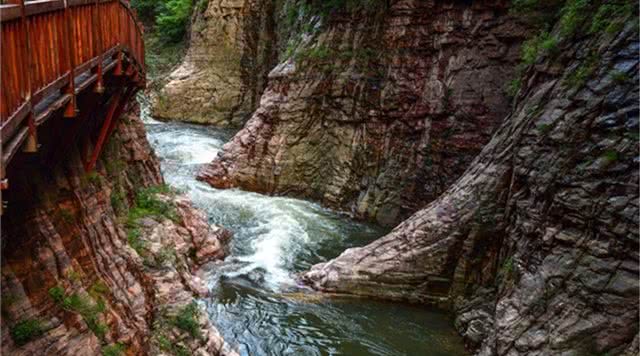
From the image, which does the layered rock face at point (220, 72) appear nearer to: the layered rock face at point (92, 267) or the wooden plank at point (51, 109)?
the layered rock face at point (92, 267)

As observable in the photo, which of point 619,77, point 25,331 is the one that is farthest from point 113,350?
point 619,77

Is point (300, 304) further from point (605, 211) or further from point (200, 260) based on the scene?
point (605, 211)

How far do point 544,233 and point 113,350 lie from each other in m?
7.76

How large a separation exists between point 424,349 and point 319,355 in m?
2.22

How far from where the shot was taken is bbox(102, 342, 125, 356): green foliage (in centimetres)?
673

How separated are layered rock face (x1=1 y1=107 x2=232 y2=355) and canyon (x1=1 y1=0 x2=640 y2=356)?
3 cm

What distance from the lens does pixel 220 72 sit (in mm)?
29531

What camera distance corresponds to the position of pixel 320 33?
65.9 ft

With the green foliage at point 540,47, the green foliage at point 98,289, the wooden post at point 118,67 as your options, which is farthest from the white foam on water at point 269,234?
the green foliage at point 540,47

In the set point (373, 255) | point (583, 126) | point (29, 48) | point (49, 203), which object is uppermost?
point (29, 48)

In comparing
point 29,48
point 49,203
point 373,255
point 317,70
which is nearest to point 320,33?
point 317,70

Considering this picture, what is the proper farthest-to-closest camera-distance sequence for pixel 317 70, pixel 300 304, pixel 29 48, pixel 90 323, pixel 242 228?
pixel 317 70
pixel 242 228
pixel 300 304
pixel 90 323
pixel 29 48

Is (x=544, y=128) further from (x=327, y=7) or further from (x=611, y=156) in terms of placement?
(x=327, y=7)

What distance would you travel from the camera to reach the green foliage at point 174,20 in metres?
34.0
